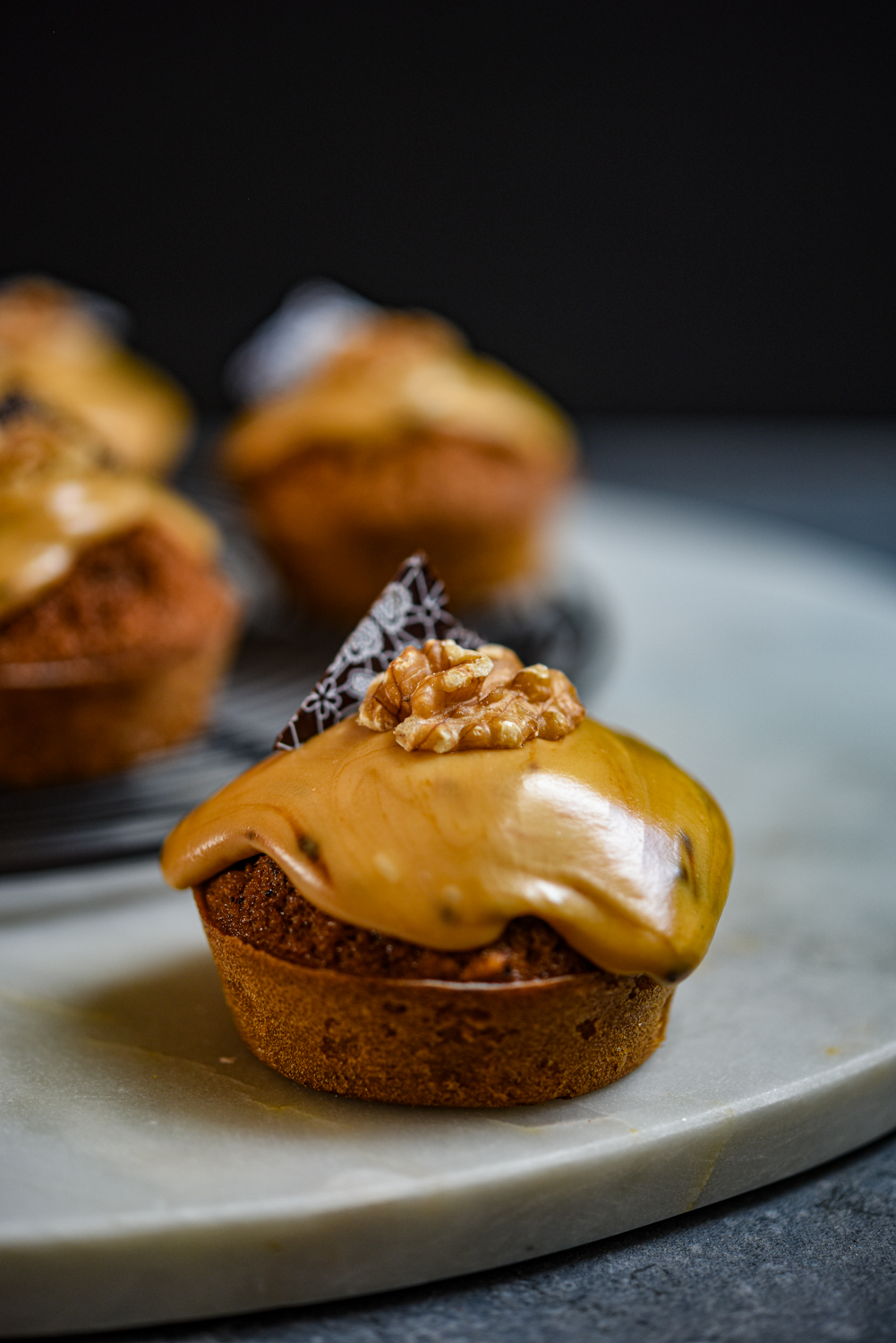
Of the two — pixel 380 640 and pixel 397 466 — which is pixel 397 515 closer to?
pixel 397 466

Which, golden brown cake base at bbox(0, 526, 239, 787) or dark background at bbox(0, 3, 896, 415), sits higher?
dark background at bbox(0, 3, 896, 415)

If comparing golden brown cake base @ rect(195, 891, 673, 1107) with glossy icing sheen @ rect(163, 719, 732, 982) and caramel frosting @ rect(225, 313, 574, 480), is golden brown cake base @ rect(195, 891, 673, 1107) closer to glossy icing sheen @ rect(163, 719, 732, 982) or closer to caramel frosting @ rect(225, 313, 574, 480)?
glossy icing sheen @ rect(163, 719, 732, 982)

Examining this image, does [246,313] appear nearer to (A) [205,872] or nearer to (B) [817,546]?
(B) [817,546]

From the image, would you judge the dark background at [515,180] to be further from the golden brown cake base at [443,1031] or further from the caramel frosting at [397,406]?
the golden brown cake base at [443,1031]

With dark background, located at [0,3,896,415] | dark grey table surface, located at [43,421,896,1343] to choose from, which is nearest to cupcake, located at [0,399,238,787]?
dark grey table surface, located at [43,421,896,1343]

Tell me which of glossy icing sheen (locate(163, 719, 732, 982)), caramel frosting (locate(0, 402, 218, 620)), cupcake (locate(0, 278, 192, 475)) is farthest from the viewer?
cupcake (locate(0, 278, 192, 475))
